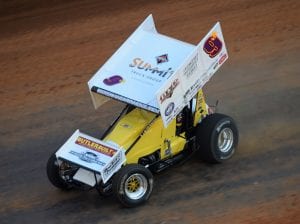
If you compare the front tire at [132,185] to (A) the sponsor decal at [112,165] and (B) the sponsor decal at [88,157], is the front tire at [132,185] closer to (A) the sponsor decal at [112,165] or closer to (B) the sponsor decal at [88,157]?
(A) the sponsor decal at [112,165]

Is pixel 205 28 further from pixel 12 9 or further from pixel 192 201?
pixel 192 201

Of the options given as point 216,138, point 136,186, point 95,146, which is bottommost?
point 136,186

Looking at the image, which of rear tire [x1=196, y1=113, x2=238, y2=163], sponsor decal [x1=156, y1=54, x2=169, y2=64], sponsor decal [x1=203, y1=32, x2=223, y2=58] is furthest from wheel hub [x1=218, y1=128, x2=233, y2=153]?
sponsor decal [x1=156, y1=54, x2=169, y2=64]

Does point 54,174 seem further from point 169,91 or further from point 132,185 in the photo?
point 169,91

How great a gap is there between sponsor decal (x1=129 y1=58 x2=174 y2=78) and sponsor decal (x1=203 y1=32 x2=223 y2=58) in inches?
25.9

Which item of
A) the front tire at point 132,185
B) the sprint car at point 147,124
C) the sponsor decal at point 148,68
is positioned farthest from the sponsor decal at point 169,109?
the front tire at point 132,185

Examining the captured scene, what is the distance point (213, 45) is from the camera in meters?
12.5

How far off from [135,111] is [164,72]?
33.0 inches

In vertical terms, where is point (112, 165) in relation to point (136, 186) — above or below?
above

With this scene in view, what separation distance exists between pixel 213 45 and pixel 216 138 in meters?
1.51

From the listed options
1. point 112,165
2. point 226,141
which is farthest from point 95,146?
point 226,141

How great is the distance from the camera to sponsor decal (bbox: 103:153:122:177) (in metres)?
11.6

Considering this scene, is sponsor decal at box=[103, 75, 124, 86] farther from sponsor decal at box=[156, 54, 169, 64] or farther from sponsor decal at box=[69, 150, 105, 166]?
sponsor decal at box=[69, 150, 105, 166]

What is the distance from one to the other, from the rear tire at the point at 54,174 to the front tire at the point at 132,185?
1.12 metres
